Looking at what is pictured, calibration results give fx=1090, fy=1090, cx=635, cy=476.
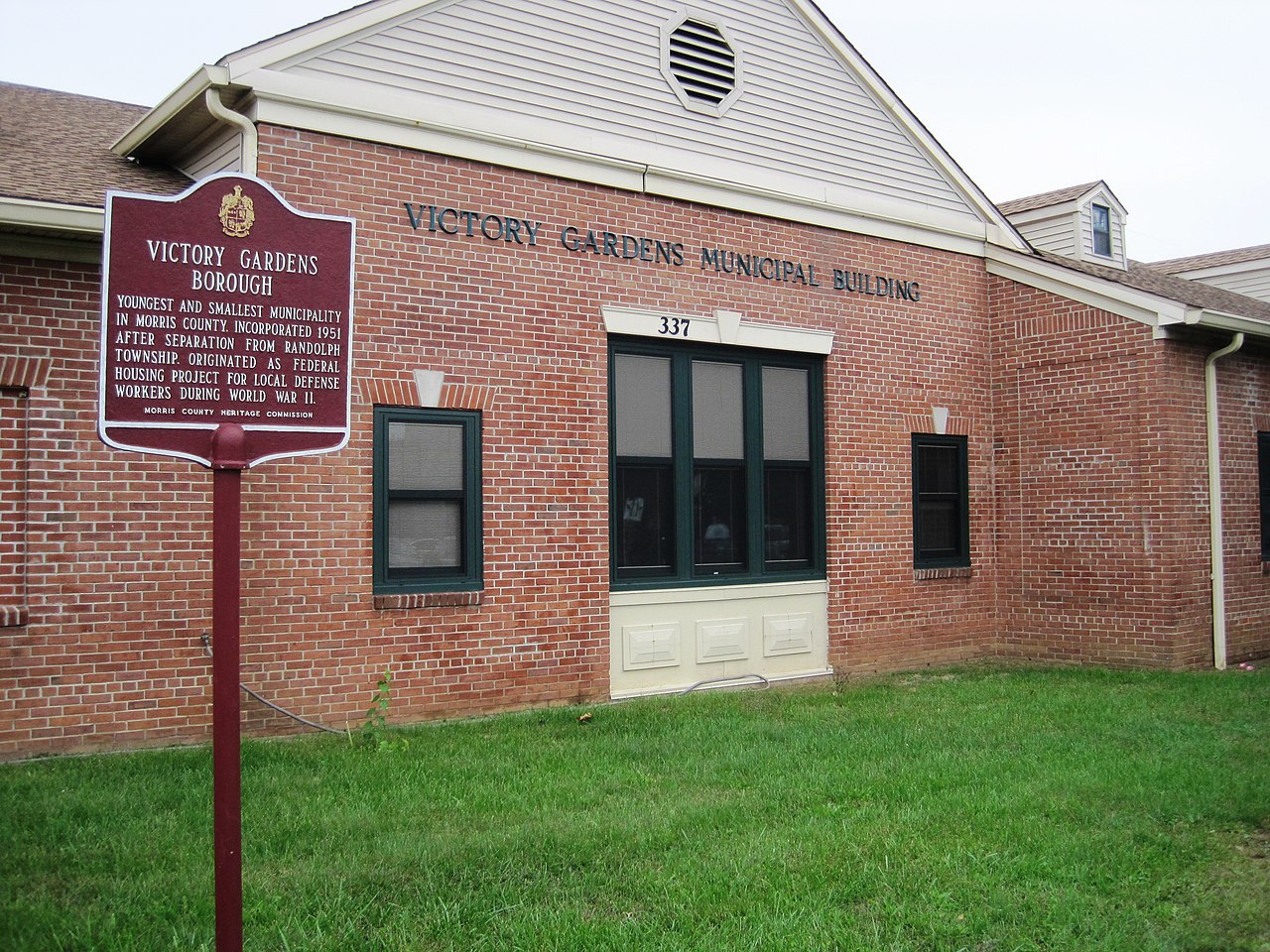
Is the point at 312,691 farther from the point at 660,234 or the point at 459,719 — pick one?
the point at 660,234

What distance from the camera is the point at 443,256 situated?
9109mm

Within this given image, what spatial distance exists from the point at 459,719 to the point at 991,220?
9.01m

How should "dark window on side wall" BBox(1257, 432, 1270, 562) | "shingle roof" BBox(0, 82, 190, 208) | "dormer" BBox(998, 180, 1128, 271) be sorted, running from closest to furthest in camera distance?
1. "shingle roof" BBox(0, 82, 190, 208)
2. "dark window on side wall" BBox(1257, 432, 1270, 562)
3. "dormer" BBox(998, 180, 1128, 271)

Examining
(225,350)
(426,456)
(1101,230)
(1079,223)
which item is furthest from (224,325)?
(1101,230)

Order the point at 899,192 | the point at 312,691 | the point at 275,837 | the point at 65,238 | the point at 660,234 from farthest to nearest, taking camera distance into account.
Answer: the point at 899,192 → the point at 660,234 → the point at 312,691 → the point at 65,238 → the point at 275,837

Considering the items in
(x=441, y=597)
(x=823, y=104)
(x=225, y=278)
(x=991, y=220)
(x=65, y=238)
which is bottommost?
(x=441, y=597)

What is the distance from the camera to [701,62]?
36.4 ft

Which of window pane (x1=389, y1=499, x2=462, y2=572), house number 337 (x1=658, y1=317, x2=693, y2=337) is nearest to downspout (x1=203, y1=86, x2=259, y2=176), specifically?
window pane (x1=389, y1=499, x2=462, y2=572)

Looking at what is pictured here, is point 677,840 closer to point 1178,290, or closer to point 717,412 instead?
point 717,412

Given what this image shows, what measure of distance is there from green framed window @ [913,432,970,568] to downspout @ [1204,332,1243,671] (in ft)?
8.68

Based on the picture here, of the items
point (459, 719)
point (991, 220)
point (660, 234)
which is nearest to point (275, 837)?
point (459, 719)

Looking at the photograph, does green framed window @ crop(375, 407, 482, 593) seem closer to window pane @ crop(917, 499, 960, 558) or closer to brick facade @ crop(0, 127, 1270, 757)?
brick facade @ crop(0, 127, 1270, 757)

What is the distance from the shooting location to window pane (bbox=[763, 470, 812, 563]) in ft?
37.4

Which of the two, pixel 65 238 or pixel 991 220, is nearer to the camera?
pixel 65 238
